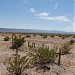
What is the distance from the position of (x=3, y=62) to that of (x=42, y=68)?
2.98 metres

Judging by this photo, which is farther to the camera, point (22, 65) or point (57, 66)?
point (57, 66)

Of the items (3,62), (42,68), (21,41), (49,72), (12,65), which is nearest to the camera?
(12,65)

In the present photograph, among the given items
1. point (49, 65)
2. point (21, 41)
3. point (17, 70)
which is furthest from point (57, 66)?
point (21, 41)

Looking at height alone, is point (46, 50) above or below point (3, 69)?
above

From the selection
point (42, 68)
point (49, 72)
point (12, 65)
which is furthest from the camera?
point (42, 68)

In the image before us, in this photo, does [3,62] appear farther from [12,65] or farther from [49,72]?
[49,72]

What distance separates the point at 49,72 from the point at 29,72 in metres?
1.23

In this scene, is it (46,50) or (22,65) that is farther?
(46,50)

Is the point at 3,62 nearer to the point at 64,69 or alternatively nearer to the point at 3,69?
the point at 3,69

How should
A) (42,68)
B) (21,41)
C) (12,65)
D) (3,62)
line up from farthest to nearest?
(21,41), (3,62), (42,68), (12,65)

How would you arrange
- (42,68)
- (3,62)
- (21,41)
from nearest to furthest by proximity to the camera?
(42,68) → (3,62) → (21,41)

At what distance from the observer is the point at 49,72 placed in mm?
10992

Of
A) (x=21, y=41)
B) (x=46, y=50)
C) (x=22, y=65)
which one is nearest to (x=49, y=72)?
(x=22, y=65)

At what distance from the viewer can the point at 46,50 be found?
1345cm
